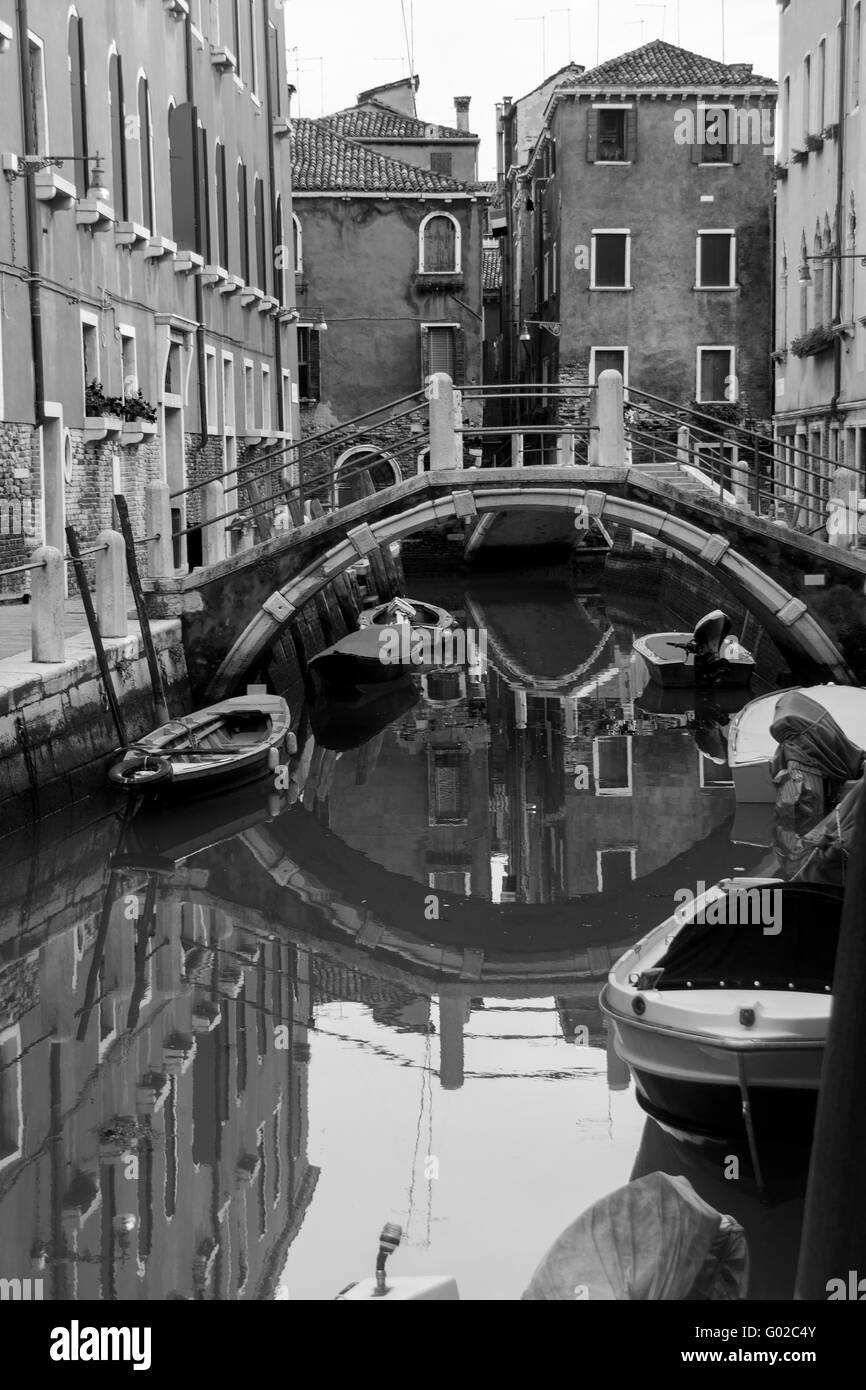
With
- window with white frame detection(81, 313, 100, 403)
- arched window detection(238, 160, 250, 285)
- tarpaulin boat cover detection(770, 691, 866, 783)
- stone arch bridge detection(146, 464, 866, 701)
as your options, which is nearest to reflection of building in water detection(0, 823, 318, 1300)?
tarpaulin boat cover detection(770, 691, 866, 783)

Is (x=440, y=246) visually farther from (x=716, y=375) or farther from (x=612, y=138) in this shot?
(x=716, y=375)

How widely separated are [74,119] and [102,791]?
7004 millimetres

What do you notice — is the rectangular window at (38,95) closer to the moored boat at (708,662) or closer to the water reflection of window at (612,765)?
the water reflection of window at (612,765)

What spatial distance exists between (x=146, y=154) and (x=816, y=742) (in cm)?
→ 1081

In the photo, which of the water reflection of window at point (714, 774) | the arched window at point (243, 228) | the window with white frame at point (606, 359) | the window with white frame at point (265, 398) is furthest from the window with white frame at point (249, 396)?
the water reflection of window at point (714, 774)

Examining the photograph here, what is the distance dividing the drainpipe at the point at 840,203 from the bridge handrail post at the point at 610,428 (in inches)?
283

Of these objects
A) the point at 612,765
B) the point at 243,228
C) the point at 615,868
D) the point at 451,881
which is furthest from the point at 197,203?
the point at 615,868

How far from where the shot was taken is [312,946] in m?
9.90

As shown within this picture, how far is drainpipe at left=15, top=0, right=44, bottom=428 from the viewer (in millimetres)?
14719

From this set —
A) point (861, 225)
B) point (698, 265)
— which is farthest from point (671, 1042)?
point (698, 265)

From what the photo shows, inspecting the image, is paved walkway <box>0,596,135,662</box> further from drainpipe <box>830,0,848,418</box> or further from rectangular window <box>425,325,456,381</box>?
rectangular window <box>425,325,456,381</box>

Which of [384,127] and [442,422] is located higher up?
[384,127]

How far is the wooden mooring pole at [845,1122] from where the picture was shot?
350 cm

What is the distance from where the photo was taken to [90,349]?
17.1 m
